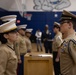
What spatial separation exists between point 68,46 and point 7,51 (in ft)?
2.51

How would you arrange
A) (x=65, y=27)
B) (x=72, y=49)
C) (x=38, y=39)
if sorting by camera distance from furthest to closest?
(x=38, y=39) < (x=65, y=27) < (x=72, y=49)

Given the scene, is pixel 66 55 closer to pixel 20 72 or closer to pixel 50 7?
pixel 20 72

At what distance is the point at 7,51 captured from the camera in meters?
2.59

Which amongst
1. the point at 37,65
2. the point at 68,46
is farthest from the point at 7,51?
the point at 37,65

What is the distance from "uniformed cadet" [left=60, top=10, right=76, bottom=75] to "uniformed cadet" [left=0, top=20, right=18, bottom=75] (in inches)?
24.6

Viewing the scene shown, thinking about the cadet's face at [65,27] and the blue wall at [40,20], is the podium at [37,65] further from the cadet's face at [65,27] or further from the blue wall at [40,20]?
the blue wall at [40,20]

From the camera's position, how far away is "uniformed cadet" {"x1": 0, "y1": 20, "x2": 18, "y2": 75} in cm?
253

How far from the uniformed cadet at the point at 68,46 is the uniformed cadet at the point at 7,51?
24.6 inches

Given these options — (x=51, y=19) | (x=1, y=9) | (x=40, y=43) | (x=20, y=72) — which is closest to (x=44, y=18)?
(x=51, y=19)

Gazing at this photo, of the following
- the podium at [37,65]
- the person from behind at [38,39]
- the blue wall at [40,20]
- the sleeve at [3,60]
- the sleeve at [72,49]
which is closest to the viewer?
the sleeve at [72,49]

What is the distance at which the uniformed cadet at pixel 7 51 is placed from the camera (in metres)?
2.53

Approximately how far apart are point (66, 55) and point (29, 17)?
472 inches

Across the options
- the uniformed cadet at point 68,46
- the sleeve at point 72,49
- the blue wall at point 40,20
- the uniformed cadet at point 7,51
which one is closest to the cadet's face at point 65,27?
the uniformed cadet at point 68,46

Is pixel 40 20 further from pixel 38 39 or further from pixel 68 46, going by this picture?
pixel 68 46
